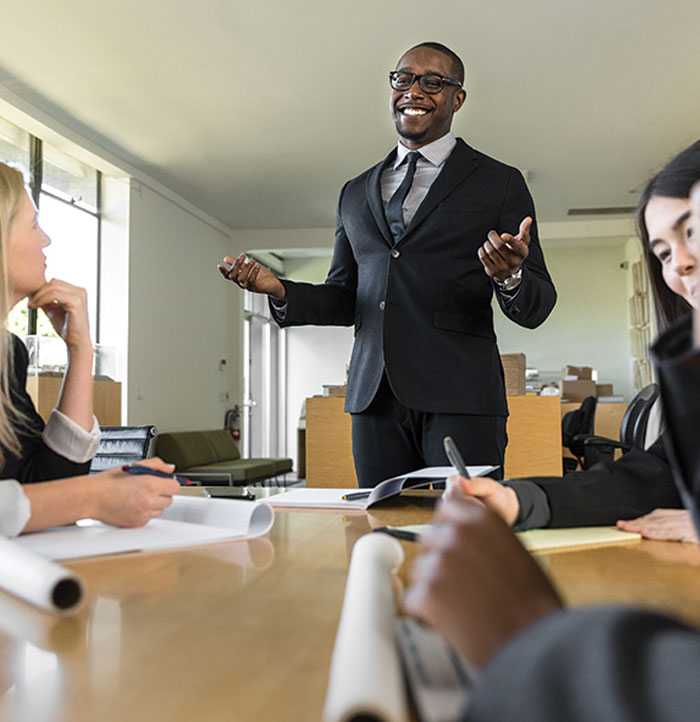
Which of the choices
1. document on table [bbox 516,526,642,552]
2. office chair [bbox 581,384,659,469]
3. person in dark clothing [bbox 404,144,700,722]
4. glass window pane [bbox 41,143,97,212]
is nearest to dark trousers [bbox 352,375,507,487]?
document on table [bbox 516,526,642,552]

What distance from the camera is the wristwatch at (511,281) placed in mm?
1563

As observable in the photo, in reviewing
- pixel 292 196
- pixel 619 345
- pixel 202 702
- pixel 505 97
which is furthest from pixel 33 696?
pixel 619 345

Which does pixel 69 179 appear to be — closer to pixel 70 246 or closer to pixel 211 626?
pixel 70 246

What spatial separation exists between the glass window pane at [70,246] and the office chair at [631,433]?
→ 3.94 metres

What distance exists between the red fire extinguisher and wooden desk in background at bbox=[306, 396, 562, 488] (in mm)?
5186

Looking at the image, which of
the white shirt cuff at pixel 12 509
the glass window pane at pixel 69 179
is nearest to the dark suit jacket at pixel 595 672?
the white shirt cuff at pixel 12 509

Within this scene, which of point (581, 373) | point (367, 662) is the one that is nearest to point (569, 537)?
point (367, 662)

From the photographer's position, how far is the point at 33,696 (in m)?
0.36

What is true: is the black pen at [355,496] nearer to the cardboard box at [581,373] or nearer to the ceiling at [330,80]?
the ceiling at [330,80]

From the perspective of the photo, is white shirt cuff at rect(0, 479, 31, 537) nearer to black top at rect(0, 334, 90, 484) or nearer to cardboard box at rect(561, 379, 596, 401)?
black top at rect(0, 334, 90, 484)

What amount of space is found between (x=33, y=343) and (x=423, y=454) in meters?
3.92

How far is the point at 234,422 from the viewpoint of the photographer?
8820 mm

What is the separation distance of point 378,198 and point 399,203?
2.1 inches

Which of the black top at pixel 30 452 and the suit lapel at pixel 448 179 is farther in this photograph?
the suit lapel at pixel 448 179
